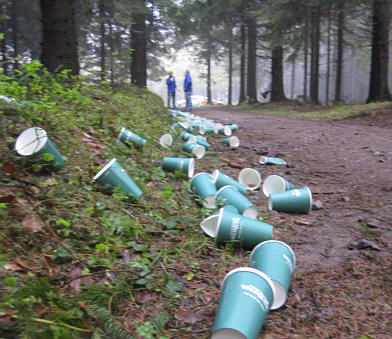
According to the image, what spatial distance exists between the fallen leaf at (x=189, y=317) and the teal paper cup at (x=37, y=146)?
1.66m

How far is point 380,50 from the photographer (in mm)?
11938

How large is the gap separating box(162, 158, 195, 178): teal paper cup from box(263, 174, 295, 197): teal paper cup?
0.86 m

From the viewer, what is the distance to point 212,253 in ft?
8.22

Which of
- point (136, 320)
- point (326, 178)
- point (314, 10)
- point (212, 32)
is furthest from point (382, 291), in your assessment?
point (212, 32)

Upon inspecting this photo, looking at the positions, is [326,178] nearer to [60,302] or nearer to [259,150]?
[259,150]

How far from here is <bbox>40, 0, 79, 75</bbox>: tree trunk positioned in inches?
229

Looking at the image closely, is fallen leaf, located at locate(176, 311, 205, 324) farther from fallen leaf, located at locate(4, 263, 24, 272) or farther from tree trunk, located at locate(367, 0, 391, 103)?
tree trunk, located at locate(367, 0, 391, 103)

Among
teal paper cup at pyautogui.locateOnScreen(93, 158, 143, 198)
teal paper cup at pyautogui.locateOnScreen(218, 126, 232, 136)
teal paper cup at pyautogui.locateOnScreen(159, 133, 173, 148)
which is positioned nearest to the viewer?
teal paper cup at pyautogui.locateOnScreen(93, 158, 143, 198)

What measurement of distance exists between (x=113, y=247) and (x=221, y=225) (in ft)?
2.54

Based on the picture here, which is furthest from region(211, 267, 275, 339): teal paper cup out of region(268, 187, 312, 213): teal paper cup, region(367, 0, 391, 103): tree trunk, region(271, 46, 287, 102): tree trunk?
region(271, 46, 287, 102): tree trunk

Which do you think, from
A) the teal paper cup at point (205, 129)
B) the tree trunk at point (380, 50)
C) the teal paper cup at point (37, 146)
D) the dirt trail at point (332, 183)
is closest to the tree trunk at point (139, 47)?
the teal paper cup at point (205, 129)

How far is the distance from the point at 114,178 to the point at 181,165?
1181 millimetres

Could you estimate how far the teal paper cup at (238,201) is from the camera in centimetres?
300

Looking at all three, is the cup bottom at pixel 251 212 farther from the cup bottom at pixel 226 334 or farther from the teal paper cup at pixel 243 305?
the cup bottom at pixel 226 334
